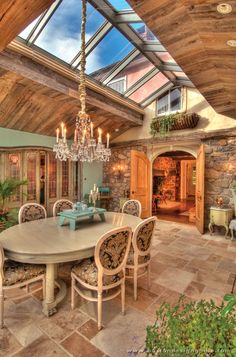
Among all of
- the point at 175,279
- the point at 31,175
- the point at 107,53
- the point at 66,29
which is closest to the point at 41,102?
the point at 66,29

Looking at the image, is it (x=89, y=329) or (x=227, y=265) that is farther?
(x=227, y=265)

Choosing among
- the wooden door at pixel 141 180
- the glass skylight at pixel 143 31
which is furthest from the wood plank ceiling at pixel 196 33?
the wooden door at pixel 141 180

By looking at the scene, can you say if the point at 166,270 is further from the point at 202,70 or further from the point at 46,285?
the point at 202,70

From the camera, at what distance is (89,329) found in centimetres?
184

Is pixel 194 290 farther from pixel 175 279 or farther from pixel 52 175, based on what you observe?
pixel 52 175

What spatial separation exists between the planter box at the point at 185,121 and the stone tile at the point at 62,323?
4815 millimetres

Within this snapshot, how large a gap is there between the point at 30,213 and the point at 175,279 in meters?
2.44

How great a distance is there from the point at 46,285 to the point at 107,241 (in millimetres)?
884

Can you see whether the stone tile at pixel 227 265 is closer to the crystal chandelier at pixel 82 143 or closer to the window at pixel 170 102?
the crystal chandelier at pixel 82 143

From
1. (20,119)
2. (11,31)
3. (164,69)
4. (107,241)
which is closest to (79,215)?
(107,241)

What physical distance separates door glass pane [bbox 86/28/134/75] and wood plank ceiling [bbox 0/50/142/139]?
46 cm

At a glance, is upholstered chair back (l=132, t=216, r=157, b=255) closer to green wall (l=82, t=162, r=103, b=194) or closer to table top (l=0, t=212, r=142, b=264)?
table top (l=0, t=212, r=142, b=264)

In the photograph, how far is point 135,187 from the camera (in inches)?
222

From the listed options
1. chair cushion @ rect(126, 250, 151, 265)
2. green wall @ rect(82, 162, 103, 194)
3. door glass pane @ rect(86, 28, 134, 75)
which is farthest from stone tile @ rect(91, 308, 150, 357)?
green wall @ rect(82, 162, 103, 194)
